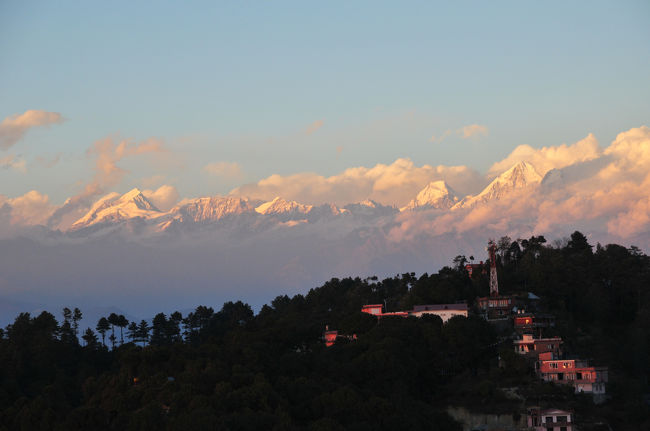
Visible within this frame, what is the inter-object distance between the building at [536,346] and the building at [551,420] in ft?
28.8

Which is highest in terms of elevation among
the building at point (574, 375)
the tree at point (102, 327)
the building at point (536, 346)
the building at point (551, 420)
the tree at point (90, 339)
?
the tree at point (102, 327)

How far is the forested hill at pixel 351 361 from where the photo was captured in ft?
224

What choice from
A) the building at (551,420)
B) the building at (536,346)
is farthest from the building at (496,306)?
the building at (551,420)

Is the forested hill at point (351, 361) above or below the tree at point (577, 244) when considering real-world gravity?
below

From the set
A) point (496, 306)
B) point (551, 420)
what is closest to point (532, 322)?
point (496, 306)

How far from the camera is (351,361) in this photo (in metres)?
86.1

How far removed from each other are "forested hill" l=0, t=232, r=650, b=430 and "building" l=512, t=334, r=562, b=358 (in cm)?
172

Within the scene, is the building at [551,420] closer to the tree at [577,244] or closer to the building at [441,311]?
the building at [441,311]

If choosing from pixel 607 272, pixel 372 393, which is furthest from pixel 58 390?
pixel 607 272

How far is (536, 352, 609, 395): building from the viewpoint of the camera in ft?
278

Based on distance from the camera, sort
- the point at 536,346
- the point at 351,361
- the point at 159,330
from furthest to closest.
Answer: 1. the point at 159,330
2. the point at 536,346
3. the point at 351,361

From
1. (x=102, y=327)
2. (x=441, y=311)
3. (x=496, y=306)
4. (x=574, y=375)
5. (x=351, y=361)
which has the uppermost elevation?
(x=496, y=306)

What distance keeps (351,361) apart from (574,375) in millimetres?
20859

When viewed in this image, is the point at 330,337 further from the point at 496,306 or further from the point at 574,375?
the point at 574,375
